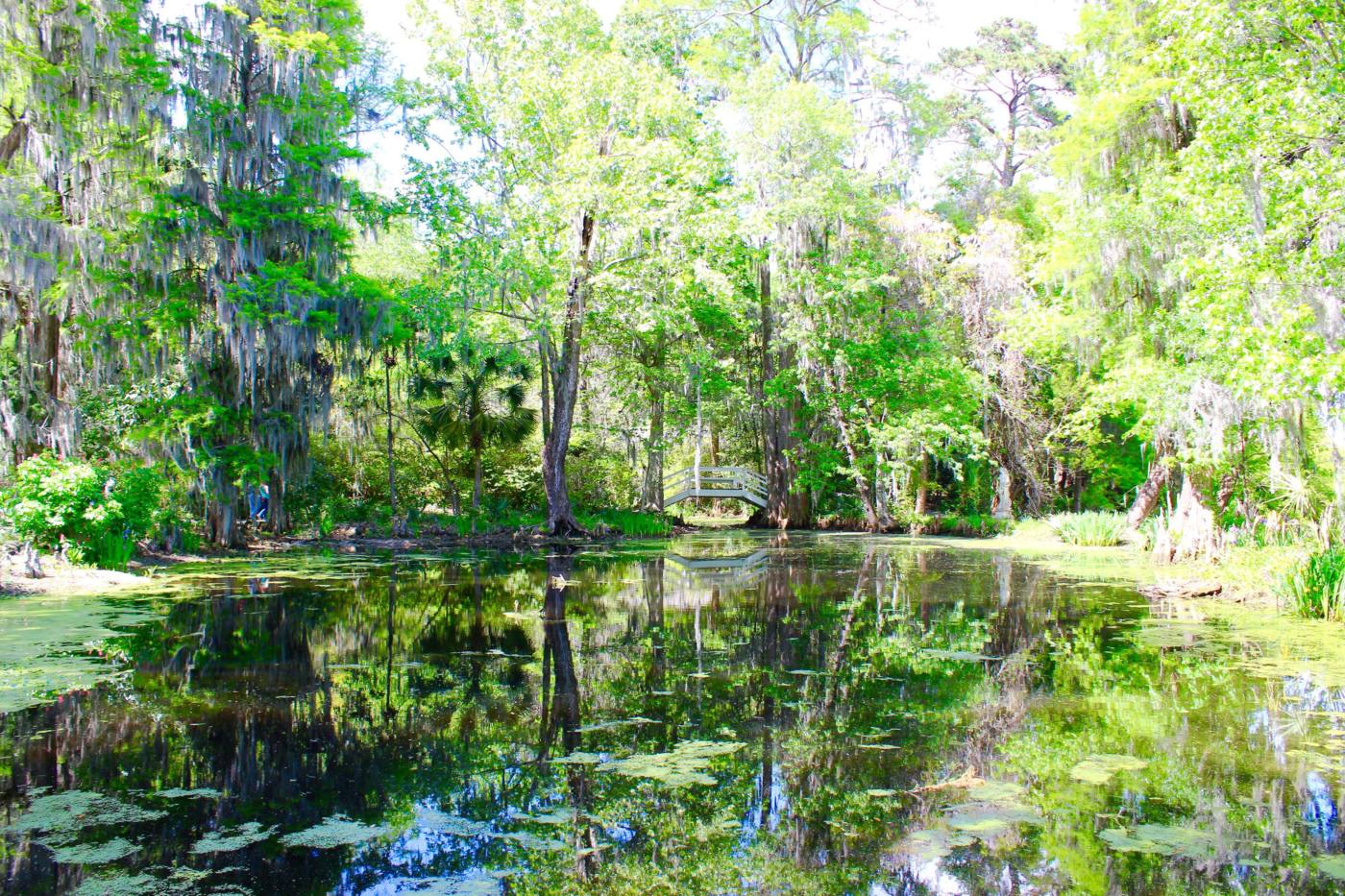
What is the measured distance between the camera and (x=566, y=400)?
17969 millimetres

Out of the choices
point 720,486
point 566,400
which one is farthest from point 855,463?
point 566,400

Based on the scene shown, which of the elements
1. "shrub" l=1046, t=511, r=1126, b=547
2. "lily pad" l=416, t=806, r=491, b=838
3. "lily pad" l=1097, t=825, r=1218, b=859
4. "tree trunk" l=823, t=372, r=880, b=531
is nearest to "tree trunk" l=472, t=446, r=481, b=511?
"tree trunk" l=823, t=372, r=880, b=531

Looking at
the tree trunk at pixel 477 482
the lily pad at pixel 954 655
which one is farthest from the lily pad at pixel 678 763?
the tree trunk at pixel 477 482

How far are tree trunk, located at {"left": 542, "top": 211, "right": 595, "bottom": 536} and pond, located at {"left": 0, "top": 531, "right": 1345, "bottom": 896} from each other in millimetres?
9993

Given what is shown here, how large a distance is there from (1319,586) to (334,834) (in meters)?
7.90

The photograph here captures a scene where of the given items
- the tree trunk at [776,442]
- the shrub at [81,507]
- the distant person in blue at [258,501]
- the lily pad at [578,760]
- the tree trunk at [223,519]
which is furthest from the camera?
the tree trunk at [776,442]

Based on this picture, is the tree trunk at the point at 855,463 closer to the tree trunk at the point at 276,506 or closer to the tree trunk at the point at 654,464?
the tree trunk at the point at 654,464

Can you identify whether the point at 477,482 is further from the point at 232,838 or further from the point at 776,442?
the point at 232,838

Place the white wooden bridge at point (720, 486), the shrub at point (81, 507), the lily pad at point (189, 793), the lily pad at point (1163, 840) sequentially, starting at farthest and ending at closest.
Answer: the white wooden bridge at point (720, 486)
the shrub at point (81, 507)
the lily pad at point (189, 793)
the lily pad at point (1163, 840)

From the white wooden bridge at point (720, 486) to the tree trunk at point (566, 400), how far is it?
5.08 meters

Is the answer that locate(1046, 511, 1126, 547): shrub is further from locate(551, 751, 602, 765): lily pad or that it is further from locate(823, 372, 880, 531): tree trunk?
locate(551, 751, 602, 765): lily pad

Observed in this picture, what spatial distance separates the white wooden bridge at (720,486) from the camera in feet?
74.4

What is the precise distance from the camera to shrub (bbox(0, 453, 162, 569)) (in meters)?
9.13

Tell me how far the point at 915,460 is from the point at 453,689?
1679 centimetres
